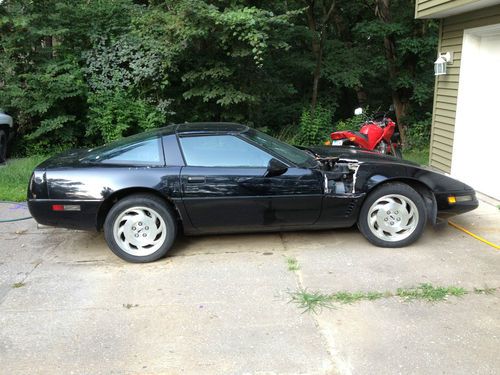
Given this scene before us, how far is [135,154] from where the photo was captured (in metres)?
4.71

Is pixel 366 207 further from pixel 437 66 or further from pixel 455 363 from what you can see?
pixel 437 66

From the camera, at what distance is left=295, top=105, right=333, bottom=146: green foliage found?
34.4ft

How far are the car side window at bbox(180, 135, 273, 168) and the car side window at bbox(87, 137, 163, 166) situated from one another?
27 centimetres

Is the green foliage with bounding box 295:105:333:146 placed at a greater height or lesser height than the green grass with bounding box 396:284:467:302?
greater

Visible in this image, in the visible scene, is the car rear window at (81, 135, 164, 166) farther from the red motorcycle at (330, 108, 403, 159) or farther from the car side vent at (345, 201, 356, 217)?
the red motorcycle at (330, 108, 403, 159)

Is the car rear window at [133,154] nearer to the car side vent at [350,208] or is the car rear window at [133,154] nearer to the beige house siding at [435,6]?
the car side vent at [350,208]

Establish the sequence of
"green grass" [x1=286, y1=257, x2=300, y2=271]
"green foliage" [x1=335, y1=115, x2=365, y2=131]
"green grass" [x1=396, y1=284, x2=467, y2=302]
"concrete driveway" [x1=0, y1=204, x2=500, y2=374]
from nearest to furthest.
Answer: "concrete driveway" [x1=0, y1=204, x2=500, y2=374] < "green grass" [x1=396, y1=284, x2=467, y2=302] < "green grass" [x1=286, y1=257, x2=300, y2=271] < "green foliage" [x1=335, y1=115, x2=365, y2=131]

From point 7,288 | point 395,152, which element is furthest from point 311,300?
point 395,152

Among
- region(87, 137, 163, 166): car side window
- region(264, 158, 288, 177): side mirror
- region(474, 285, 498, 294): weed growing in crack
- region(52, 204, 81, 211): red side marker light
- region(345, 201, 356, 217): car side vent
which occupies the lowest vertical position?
region(474, 285, 498, 294): weed growing in crack

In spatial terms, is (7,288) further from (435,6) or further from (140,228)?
(435,6)

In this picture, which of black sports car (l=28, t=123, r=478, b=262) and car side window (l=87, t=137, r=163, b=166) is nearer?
black sports car (l=28, t=123, r=478, b=262)

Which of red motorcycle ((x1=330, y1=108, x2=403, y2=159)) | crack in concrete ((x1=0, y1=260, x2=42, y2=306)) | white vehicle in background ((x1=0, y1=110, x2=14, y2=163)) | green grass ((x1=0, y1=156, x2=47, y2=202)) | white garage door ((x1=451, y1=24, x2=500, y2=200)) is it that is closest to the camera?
crack in concrete ((x1=0, y1=260, x2=42, y2=306))

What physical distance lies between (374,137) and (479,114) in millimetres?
1934

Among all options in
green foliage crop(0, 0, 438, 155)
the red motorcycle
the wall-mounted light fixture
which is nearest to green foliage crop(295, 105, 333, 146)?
green foliage crop(0, 0, 438, 155)
